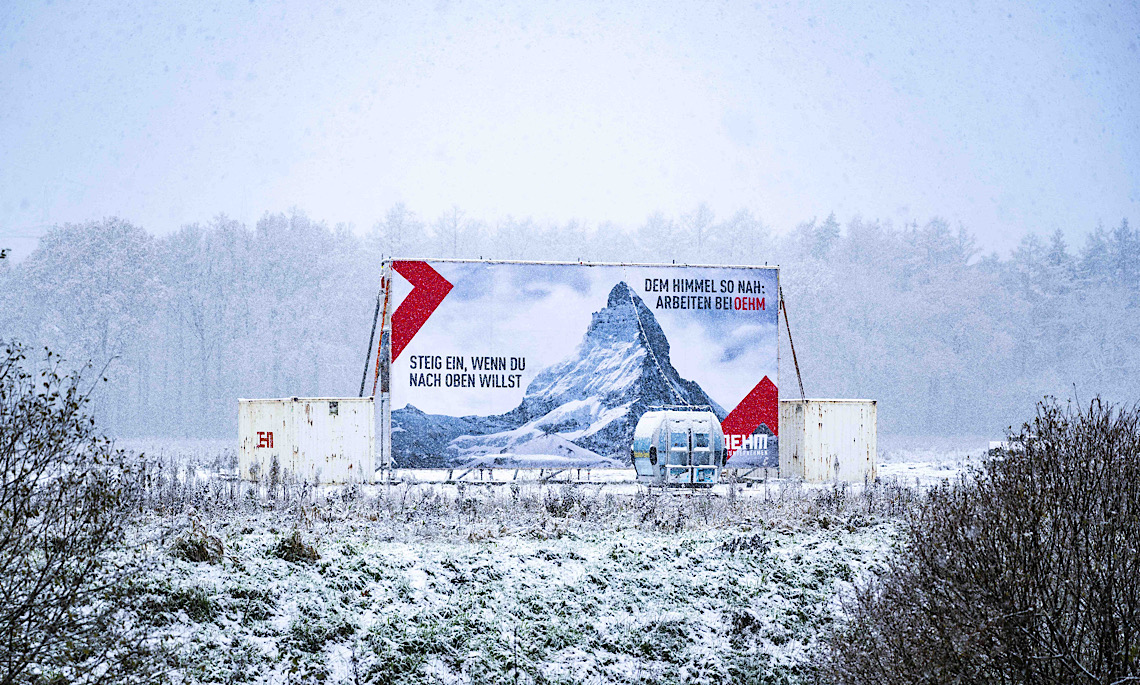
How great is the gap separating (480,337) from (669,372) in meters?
4.23

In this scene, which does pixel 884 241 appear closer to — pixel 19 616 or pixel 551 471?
pixel 551 471

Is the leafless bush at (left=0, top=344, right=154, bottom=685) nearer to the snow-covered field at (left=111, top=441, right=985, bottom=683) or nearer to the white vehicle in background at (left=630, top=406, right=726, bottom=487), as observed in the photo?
the snow-covered field at (left=111, top=441, right=985, bottom=683)

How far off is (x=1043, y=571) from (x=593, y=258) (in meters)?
62.6

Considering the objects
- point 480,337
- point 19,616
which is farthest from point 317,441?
point 19,616

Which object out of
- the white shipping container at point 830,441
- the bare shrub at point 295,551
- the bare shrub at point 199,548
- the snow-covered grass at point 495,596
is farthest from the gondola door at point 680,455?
the bare shrub at point 199,548

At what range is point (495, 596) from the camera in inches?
444

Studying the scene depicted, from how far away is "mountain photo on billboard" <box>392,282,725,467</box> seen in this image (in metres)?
22.4

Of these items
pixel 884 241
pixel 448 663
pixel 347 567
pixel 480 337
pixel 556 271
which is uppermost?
pixel 884 241

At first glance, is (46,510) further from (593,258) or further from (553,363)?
(593,258)

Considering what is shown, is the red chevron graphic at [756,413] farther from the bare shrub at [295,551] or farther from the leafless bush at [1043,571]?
the leafless bush at [1043,571]

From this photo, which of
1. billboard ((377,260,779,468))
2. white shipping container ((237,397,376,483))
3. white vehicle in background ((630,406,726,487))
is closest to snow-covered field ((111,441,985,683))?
white vehicle in background ((630,406,726,487))

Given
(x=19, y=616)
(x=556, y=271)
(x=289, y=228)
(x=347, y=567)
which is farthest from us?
(x=289, y=228)

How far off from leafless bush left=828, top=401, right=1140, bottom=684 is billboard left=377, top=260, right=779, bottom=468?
1497cm

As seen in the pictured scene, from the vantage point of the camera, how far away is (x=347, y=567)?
11531 mm
